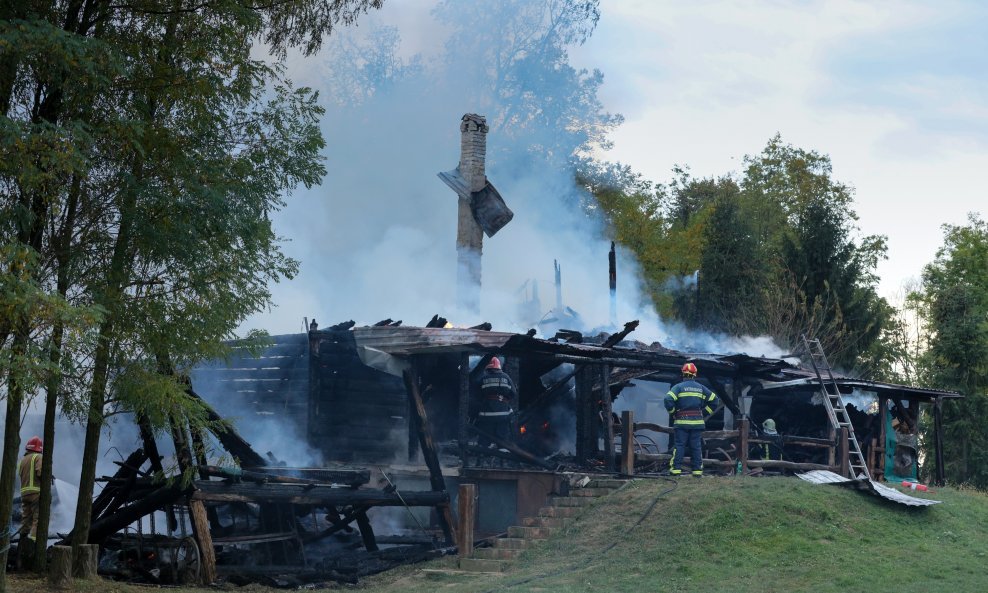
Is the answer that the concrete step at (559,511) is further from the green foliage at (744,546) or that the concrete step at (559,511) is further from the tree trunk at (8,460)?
the tree trunk at (8,460)

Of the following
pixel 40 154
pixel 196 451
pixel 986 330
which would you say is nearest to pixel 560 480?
→ pixel 196 451

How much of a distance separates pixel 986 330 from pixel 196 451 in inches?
1241

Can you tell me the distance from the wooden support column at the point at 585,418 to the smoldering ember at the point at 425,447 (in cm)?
4

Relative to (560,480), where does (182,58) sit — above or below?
above

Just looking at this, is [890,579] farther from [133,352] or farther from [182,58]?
[182,58]

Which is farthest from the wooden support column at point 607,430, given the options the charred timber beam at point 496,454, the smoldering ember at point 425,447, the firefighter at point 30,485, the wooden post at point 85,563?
the firefighter at point 30,485

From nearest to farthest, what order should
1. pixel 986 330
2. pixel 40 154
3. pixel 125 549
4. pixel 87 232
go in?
pixel 40 154 < pixel 87 232 < pixel 125 549 < pixel 986 330

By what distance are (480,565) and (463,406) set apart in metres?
4.00

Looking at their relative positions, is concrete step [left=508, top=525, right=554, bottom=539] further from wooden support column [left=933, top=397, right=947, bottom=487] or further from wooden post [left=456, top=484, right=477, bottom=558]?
wooden support column [left=933, top=397, right=947, bottom=487]

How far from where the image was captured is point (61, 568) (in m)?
12.7

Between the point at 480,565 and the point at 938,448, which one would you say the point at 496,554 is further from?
the point at 938,448

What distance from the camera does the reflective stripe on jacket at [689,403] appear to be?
1827cm

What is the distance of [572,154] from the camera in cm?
4522

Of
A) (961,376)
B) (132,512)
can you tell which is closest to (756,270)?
(961,376)
